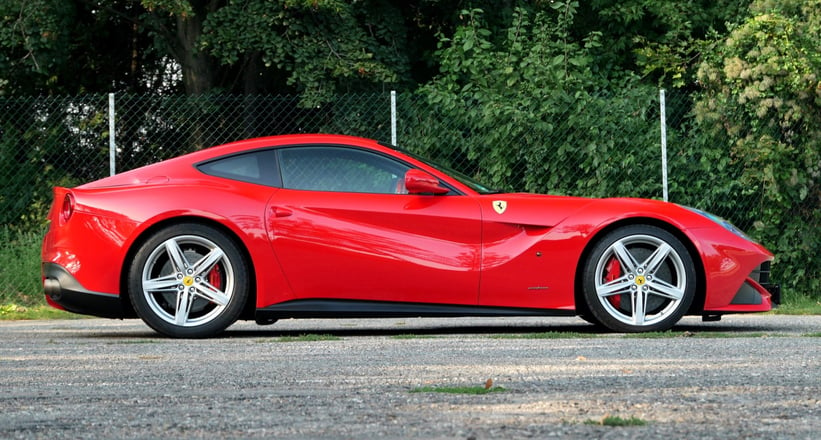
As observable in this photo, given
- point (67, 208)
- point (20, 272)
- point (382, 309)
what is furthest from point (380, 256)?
point (20, 272)

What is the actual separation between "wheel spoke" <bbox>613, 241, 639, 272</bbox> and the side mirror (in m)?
1.15

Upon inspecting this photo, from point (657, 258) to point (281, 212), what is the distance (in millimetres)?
2434

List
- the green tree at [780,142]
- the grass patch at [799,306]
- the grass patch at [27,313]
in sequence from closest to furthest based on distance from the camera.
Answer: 1. the grass patch at [799,306]
2. the grass patch at [27,313]
3. the green tree at [780,142]

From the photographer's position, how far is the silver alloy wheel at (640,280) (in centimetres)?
812

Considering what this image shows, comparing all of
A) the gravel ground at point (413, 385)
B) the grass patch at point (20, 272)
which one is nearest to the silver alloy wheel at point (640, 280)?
the gravel ground at point (413, 385)

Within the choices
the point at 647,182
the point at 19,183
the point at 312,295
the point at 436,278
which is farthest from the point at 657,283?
the point at 19,183

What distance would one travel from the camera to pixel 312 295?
8109 millimetres

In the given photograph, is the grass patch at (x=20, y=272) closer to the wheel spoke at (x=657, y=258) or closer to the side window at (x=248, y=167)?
the side window at (x=248, y=167)

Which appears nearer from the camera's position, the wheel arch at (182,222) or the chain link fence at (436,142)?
the wheel arch at (182,222)

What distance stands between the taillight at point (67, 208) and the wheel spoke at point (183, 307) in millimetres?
905

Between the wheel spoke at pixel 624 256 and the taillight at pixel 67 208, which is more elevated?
the taillight at pixel 67 208

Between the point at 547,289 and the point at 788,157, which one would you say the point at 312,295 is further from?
the point at 788,157

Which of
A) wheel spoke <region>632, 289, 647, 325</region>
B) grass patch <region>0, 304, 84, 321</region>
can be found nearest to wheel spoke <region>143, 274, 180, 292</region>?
wheel spoke <region>632, 289, 647, 325</region>

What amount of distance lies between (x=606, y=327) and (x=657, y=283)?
0.43 m
